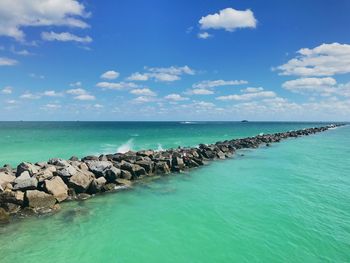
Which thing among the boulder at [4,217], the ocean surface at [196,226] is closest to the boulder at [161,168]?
the ocean surface at [196,226]

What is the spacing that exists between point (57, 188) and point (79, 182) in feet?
4.41

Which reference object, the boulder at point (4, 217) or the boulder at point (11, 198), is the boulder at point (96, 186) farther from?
the boulder at point (4, 217)

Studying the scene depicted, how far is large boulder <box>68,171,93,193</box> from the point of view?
17000 mm

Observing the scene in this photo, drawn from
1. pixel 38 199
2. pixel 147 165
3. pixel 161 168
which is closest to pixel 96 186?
pixel 38 199

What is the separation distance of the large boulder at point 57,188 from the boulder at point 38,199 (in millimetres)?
583

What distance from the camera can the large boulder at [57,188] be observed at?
51.3 feet

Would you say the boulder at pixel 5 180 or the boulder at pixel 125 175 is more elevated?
the boulder at pixel 5 180

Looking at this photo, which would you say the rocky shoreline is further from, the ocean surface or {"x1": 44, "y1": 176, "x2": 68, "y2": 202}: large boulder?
the ocean surface

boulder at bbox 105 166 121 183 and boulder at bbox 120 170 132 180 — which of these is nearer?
boulder at bbox 105 166 121 183

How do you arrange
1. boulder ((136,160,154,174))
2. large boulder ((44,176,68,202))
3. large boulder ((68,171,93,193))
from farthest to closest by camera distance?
boulder ((136,160,154,174)) → large boulder ((68,171,93,193)) → large boulder ((44,176,68,202))

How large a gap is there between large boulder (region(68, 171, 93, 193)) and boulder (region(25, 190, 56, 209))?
202cm

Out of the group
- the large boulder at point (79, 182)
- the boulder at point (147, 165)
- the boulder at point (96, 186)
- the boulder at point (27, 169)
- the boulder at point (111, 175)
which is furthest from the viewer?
the boulder at point (147, 165)

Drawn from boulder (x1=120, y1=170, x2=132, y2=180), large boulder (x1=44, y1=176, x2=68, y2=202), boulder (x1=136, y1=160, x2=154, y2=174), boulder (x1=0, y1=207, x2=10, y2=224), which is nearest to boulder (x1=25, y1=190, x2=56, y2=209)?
large boulder (x1=44, y1=176, x2=68, y2=202)

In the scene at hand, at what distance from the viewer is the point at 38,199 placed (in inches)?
578
